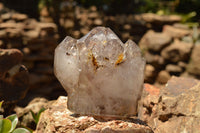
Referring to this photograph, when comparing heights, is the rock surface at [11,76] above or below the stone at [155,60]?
above

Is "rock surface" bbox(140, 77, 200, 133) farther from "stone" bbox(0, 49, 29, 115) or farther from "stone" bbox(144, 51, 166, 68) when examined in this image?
"stone" bbox(144, 51, 166, 68)

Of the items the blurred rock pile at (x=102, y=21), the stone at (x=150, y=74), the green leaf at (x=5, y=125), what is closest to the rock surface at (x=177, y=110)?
the green leaf at (x=5, y=125)

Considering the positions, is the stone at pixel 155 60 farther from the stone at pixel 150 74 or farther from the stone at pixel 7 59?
the stone at pixel 7 59

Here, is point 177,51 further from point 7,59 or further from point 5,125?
point 5,125

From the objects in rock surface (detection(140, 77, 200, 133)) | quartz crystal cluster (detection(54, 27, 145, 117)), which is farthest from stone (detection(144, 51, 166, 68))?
quartz crystal cluster (detection(54, 27, 145, 117))

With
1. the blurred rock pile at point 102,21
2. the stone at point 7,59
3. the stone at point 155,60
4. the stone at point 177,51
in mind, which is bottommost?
the stone at point 155,60

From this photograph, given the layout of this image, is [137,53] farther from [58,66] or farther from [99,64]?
[58,66]

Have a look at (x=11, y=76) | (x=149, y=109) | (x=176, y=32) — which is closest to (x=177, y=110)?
(x=149, y=109)

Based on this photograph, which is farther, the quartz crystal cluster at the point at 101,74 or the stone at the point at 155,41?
the stone at the point at 155,41
